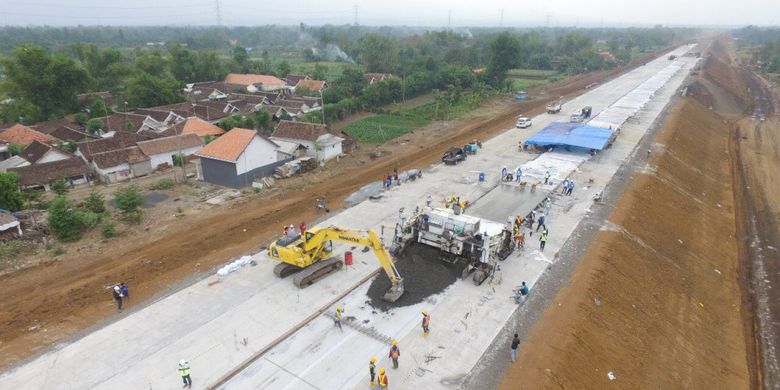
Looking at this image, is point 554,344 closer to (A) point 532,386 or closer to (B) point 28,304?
(A) point 532,386

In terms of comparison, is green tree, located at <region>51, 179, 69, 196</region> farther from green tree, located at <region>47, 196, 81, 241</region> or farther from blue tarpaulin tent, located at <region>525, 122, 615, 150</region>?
blue tarpaulin tent, located at <region>525, 122, 615, 150</region>

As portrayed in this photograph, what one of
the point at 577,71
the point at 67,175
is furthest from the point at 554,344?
the point at 577,71

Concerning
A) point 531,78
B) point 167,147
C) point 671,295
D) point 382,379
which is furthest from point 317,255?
point 531,78

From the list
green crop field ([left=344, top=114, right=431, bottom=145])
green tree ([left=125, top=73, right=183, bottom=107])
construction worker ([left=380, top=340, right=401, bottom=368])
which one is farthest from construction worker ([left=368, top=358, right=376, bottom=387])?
green tree ([left=125, top=73, right=183, bottom=107])

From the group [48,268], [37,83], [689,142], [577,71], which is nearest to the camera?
[48,268]

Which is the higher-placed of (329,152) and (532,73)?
(532,73)

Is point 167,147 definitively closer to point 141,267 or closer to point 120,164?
point 120,164
